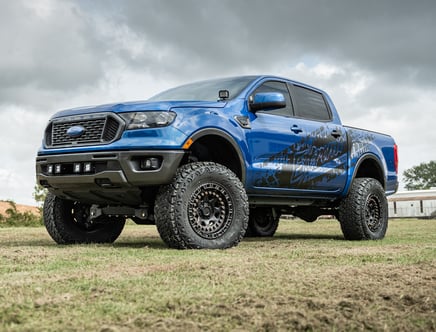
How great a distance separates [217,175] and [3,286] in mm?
3073

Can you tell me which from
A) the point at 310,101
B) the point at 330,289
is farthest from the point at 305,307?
the point at 310,101

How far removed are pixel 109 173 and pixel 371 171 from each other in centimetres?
495

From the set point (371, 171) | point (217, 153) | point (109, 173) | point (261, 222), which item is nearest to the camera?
point (109, 173)

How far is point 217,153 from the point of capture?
23.4 feet

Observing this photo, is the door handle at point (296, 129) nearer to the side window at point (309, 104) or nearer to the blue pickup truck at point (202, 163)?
the blue pickup truck at point (202, 163)

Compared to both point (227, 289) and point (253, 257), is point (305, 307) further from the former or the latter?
point (253, 257)

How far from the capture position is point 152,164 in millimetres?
6129

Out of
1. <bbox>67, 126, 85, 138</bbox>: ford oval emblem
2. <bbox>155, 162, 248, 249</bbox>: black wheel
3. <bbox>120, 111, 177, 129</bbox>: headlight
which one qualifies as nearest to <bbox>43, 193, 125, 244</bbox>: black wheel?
<bbox>67, 126, 85, 138</bbox>: ford oval emblem

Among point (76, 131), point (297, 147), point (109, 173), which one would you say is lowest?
point (109, 173)

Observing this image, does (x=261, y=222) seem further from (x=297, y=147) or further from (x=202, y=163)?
(x=202, y=163)

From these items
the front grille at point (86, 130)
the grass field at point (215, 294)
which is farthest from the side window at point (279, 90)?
the grass field at point (215, 294)

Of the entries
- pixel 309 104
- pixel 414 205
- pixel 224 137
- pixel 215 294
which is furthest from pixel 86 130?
pixel 414 205

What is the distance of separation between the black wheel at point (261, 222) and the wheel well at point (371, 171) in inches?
57.6

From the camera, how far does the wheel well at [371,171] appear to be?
9.52 metres
